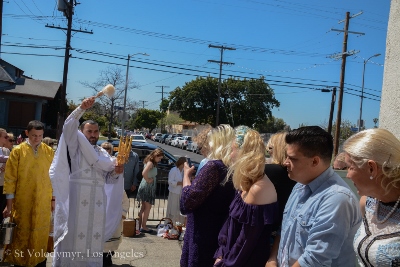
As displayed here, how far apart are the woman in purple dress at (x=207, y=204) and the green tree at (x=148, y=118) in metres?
86.4

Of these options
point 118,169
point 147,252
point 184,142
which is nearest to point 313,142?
point 118,169

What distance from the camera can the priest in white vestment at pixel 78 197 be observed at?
4.58 m

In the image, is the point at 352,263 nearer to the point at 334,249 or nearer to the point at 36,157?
the point at 334,249

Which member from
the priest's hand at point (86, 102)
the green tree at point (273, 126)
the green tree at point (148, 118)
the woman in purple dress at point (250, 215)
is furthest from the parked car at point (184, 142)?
the woman in purple dress at point (250, 215)

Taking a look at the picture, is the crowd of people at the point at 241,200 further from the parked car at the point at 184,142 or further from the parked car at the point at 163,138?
the parked car at the point at 163,138

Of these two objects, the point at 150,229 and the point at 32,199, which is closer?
the point at 32,199

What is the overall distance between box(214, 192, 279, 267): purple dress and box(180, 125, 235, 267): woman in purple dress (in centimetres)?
37

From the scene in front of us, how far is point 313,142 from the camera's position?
2.42 metres

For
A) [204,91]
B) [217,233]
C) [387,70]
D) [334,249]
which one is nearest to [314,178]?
[334,249]

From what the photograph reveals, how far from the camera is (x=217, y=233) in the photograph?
3494mm

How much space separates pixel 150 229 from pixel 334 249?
21.0 ft

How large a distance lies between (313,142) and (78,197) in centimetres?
319

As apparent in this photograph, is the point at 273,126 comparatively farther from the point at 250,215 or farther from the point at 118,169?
the point at 250,215

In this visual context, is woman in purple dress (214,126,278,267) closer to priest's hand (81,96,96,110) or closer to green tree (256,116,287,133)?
priest's hand (81,96,96,110)
